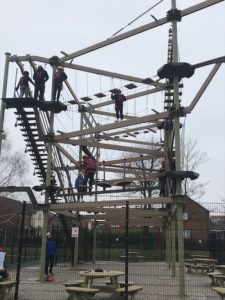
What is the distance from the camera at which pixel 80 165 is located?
20250mm

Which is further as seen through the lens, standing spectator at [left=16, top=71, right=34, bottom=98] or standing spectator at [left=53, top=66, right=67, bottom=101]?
standing spectator at [left=16, top=71, right=34, bottom=98]

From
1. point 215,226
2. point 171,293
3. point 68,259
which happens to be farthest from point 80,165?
point 215,226

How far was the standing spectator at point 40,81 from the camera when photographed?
18.2m

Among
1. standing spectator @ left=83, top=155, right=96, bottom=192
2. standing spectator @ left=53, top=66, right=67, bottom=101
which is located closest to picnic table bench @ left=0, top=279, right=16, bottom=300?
standing spectator @ left=83, top=155, right=96, bottom=192

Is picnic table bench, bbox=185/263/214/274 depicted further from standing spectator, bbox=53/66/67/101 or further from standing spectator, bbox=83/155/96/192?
standing spectator, bbox=53/66/67/101

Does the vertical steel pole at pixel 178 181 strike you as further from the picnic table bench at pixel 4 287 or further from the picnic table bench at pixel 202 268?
the picnic table bench at pixel 202 268

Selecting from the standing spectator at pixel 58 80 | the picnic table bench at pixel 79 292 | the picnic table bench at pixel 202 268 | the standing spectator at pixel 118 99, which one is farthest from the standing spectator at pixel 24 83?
the picnic table bench at pixel 202 268

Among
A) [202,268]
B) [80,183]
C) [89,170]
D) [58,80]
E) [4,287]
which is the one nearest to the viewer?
[4,287]

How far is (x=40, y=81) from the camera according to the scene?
18.2m

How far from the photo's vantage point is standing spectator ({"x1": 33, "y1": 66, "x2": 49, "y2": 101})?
59.7 feet

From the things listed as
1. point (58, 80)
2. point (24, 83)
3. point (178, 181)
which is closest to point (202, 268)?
point (178, 181)

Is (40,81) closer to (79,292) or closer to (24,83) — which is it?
(24,83)

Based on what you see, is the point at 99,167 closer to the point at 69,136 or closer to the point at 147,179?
the point at 147,179

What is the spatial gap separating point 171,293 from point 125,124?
6.03m
